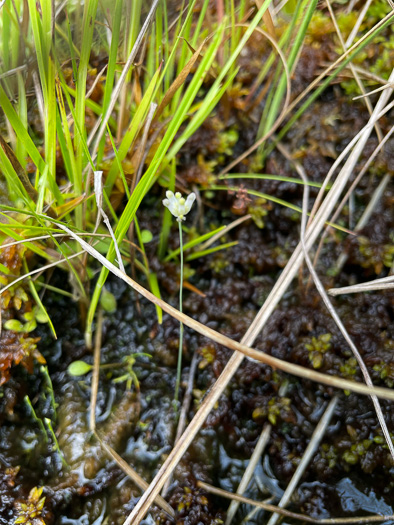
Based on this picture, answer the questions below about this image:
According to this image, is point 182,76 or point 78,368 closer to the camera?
point 182,76

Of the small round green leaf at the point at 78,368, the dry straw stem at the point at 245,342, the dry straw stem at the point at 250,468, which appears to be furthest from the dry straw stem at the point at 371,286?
the small round green leaf at the point at 78,368

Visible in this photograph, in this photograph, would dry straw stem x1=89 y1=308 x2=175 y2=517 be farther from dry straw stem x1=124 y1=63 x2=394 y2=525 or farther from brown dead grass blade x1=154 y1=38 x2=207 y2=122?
brown dead grass blade x1=154 y1=38 x2=207 y2=122

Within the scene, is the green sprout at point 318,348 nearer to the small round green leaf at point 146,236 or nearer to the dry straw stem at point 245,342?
the dry straw stem at point 245,342

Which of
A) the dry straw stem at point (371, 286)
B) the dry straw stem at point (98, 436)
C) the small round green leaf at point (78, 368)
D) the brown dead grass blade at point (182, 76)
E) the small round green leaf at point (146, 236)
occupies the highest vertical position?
the brown dead grass blade at point (182, 76)

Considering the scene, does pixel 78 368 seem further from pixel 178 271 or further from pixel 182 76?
pixel 182 76

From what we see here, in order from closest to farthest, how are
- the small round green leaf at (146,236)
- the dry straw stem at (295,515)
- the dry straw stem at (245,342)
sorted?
the dry straw stem at (245,342), the dry straw stem at (295,515), the small round green leaf at (146,236)

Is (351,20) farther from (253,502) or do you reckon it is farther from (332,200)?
(253,502)

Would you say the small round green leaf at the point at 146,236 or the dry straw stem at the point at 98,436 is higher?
the small round green leaf at the point at 146,236

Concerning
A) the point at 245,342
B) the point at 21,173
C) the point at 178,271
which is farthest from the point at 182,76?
the point at 245,342
